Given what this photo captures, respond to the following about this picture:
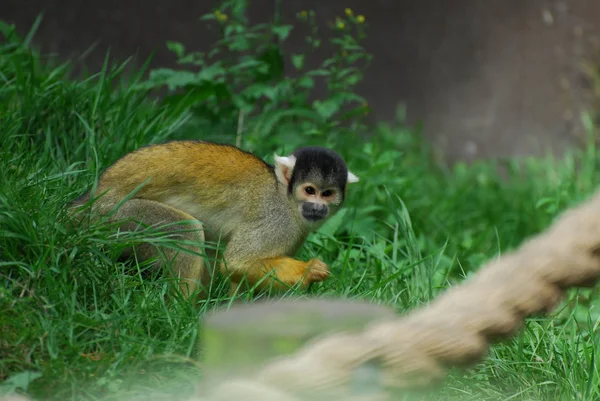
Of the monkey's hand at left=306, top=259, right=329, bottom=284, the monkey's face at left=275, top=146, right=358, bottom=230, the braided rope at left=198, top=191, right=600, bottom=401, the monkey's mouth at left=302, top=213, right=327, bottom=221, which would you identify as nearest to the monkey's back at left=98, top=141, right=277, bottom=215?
the monkey's face at left=275, top=146, right=358, bottom=230

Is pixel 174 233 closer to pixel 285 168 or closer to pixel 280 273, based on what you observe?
pixel 280 273

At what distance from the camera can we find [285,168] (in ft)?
13.7

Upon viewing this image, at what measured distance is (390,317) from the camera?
2402mm

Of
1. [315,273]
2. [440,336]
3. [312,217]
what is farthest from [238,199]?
[440,336]

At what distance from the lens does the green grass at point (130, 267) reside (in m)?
2.89

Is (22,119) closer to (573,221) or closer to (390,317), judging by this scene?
(390,317)

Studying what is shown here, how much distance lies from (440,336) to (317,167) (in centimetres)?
214

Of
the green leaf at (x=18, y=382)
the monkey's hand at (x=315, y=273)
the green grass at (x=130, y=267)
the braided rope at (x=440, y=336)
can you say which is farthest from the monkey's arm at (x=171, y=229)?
the braided rope at (x=440, y=336)

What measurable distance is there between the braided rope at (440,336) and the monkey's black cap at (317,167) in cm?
202

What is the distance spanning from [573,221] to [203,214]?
2.25 metres

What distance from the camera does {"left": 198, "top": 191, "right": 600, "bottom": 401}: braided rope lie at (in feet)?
6.66

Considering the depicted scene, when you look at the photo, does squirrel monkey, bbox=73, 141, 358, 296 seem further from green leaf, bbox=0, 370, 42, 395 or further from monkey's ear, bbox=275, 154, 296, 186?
green leaf, bbox=0, 370, 42, 395

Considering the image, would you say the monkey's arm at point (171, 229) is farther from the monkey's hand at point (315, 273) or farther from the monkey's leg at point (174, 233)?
the monkey's hand at point (315, 273)

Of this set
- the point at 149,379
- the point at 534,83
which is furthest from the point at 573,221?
the point at 534,83
